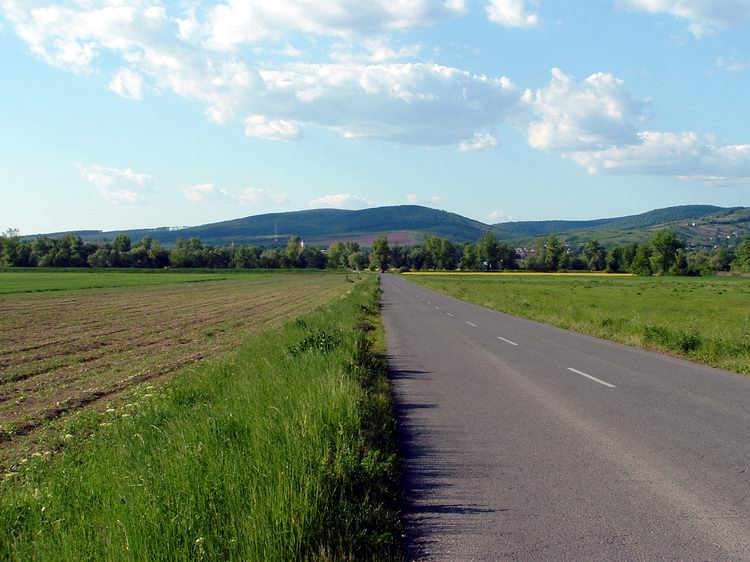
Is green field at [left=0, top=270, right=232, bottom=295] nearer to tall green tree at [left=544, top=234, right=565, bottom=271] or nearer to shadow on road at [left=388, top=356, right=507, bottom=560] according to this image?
shadow on road at [left=388, top=356, right=507, bottom=560]

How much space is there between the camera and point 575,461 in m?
6.86

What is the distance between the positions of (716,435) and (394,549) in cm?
523

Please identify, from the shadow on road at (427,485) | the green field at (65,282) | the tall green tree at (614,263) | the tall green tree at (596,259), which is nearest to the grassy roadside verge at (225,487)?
the shadow on road at (427,485)

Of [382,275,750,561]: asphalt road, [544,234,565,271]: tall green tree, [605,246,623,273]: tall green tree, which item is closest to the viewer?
[382,275,750,561]: asphalt road

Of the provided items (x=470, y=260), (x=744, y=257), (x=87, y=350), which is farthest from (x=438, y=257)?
(x=87, y=350)

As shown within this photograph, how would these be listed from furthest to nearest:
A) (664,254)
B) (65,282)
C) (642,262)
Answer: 1. (642,262)
2. (664,254)
3. (65,282)

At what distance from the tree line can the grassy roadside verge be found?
14224cm

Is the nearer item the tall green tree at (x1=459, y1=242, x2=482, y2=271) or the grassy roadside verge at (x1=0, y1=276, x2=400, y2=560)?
the grassy roadside verge at (x1=0, y1=276, x2=400, y2=560)

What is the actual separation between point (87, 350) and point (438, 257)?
177 meters

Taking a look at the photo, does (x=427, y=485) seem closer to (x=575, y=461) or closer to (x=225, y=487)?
(x=575, y=461)

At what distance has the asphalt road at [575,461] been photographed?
4.82 meters

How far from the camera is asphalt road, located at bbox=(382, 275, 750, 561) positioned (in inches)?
190

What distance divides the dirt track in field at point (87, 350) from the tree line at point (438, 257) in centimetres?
11302

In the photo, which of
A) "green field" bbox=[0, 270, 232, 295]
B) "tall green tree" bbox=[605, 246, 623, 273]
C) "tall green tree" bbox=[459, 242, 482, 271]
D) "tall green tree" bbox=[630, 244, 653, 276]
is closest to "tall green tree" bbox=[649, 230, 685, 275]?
"tall green tree" bbox=[630, 244, 653, 276]
